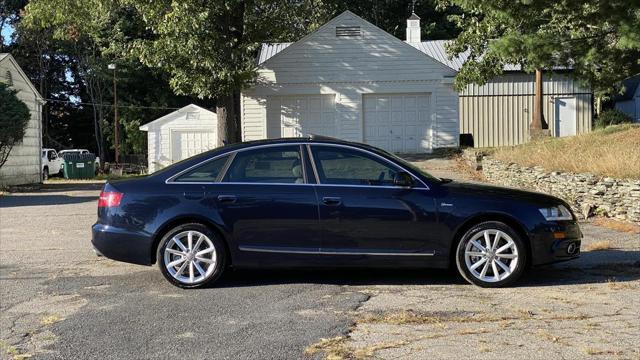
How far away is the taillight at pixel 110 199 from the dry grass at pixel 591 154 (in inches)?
329

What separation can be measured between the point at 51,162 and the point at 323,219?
32.1m

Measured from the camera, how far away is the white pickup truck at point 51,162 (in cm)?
3356

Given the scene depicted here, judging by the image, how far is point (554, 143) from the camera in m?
16.3

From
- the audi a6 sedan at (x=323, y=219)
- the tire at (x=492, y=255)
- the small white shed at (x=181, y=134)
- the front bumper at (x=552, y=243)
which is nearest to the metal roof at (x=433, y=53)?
the small white shed at (x=181, y=134)

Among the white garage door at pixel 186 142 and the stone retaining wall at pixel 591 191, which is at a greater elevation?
the white garage door at pixel 186 142

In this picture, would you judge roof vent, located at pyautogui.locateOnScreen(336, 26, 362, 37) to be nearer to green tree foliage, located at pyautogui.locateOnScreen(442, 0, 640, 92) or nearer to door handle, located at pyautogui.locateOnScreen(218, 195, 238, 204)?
green tree foliage, located at pyautogui.locateOnScreen(442, 0, 640, 92)

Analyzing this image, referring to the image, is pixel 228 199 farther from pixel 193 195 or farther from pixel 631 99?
pixel 631 99

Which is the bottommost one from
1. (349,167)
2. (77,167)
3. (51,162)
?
(349,167)

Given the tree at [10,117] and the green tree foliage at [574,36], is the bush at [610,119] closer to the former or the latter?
the green tree foliage at [574,36]

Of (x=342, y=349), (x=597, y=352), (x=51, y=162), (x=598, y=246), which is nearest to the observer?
(x=597, y=352)

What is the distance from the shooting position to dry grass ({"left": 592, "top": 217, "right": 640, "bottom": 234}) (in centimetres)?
1030

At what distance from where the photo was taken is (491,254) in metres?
6.81

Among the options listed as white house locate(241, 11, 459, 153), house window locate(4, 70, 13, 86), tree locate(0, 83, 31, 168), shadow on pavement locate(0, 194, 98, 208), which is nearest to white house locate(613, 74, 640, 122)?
white house locate(241, 11, 459, 153)

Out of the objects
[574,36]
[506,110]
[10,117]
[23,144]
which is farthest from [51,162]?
[574,36]
